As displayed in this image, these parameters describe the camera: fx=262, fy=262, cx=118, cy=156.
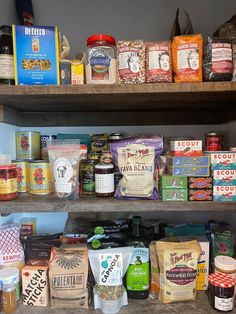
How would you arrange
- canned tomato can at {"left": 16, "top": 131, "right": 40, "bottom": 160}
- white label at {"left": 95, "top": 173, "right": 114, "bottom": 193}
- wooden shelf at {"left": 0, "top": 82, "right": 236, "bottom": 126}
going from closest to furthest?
wooden shelf at {"left": 0, "top": 82, "right": 236, "bottom": 126} → white label at {"left": 95, "top": 173, "right": 114, "bottom": 193} → canned tomato can at {"left": 16, "top": 131, "right": 40, "bottom": 160}

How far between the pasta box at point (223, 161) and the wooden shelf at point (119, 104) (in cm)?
21

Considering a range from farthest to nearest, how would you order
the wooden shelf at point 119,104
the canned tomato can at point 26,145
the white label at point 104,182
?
the canned tomato can at point 26,145 → the white label at point 104,182 → the wooden shelf at point 119,104

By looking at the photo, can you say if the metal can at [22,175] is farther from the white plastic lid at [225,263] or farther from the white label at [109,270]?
the white plastic lid at [225,263]

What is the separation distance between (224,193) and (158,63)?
0.49 meters

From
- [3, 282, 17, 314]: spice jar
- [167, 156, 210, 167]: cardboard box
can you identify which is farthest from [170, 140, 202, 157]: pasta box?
[3, 282, 17, 314]: spice jar

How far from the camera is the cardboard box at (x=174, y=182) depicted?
897 millimetres

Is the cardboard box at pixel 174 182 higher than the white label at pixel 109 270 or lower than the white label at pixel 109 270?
higher

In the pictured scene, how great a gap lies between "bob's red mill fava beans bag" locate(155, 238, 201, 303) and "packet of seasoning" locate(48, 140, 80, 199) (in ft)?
1.26

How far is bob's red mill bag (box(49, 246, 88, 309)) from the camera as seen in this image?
0.91 metres

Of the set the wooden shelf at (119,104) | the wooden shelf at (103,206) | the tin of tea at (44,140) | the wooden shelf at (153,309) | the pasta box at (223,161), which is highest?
the wooden shelf at (119,104)

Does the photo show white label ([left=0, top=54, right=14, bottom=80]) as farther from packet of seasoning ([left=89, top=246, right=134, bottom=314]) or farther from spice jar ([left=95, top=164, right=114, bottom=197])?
packet of seasoning ([left=89, top=246, right=134, bottom=314])

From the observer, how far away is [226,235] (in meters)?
1.04

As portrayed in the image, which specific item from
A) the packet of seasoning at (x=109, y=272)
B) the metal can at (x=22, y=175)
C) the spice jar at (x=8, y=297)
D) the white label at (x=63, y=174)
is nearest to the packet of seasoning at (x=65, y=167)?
the white label at (x=63, y=174)

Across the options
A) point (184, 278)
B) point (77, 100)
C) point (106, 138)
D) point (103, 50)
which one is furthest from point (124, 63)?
point (184, 278)
